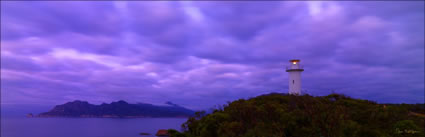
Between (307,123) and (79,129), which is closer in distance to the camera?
(307,123)

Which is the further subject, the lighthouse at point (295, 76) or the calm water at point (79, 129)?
the calm water at point (79, 129)

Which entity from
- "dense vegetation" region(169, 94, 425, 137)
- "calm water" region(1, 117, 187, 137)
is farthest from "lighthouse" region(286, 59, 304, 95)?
"calm water" region(1, 117, 187, 137)

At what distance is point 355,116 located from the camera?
13.5 m

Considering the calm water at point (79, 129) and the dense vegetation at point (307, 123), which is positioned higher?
the dense vegetation at point (307, 123)

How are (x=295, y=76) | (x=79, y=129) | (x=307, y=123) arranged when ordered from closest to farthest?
(x=307, y=123), (x=295, y=76), (x=79, y=129)

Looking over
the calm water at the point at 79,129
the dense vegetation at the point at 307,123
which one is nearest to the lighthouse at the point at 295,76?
the dense vegetation at the point at 307,123

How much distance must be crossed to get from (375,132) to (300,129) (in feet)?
10.9

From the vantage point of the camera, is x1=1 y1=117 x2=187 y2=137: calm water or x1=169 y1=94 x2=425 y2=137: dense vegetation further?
x1=1 y1=117 x2=187 y2=137: calm water

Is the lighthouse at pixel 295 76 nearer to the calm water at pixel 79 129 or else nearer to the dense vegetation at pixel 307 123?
the dense vegetation at pixel 307 123

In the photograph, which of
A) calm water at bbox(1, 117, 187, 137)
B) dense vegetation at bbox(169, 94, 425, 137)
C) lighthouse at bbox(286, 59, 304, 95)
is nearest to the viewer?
dense vegetation at bbox(169, 94, 425, 137)

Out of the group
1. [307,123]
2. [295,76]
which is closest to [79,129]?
[295,76]

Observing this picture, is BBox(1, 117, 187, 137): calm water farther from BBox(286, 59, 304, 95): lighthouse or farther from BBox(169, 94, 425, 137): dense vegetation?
BBox(169, 94, 425, 137): dense vegetation

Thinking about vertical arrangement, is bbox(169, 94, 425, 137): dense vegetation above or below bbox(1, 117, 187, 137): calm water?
above

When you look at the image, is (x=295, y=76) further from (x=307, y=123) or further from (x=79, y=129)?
(x=79, y=129)
